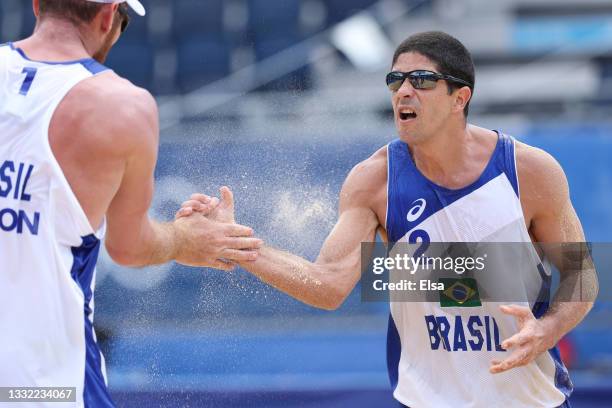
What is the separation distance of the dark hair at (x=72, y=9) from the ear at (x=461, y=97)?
208 cm

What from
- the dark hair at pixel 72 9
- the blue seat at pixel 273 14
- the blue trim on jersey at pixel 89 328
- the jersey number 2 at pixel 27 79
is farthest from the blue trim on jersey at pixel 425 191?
the blue seat at pixel 273 14

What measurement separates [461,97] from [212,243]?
Result: 5.03ft

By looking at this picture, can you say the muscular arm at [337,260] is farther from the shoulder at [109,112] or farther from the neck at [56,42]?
the neck at [56,42]

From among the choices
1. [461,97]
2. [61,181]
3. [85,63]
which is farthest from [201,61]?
[61,181]

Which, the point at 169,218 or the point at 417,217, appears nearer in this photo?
the point at 417,217

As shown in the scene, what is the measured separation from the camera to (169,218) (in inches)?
252

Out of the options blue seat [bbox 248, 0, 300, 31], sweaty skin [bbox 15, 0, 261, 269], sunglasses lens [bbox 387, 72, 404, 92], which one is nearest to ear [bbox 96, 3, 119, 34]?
sweaty skin [bbox 15, 0, 261, 269]

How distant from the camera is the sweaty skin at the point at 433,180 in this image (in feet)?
15.1

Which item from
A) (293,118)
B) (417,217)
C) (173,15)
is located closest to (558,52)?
(293,118)

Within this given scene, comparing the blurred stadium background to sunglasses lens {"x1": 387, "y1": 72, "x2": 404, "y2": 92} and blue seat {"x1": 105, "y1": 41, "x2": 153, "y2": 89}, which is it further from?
sunglasses lens {"x1": 387, "y1": 72, "x2": 404, "y2": 92}

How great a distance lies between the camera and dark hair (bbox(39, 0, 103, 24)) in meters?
3.47

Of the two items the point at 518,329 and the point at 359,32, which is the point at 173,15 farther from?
the point at 518,329

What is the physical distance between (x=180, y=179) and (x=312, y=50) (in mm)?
5040

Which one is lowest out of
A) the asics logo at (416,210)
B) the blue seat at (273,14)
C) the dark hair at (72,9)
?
the asics logo at (416,210)
